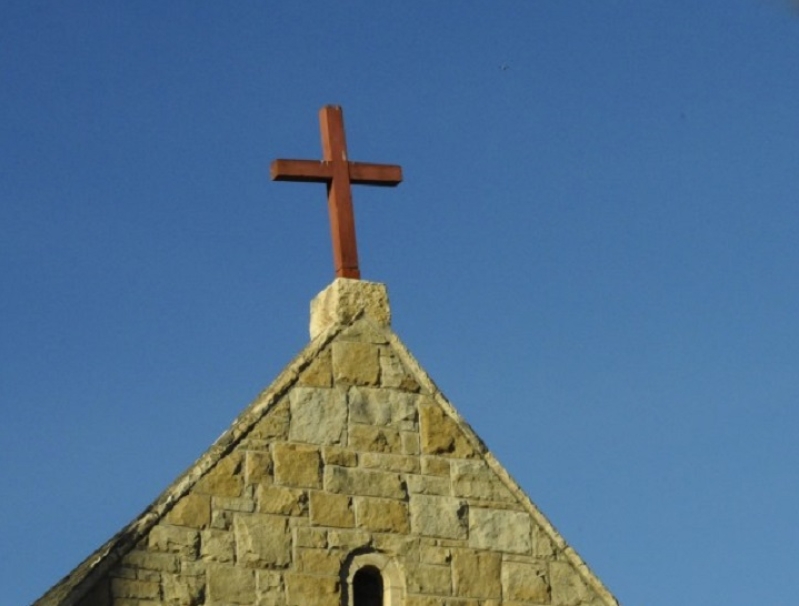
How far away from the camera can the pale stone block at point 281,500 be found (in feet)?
65.6

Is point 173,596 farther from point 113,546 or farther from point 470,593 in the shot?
point 470,593

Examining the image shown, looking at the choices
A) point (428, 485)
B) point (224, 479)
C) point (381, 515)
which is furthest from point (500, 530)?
point (224, 479)

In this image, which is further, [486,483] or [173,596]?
[486,483]

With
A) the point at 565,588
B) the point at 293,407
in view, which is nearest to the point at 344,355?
the point at 293,407

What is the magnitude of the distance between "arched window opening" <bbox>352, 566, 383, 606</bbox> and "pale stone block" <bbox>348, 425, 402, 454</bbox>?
2.67 feet

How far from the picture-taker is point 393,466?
67.4ft

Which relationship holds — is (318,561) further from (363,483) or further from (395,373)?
(395,373)

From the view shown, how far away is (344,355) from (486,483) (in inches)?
48.8

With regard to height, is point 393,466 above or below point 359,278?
below

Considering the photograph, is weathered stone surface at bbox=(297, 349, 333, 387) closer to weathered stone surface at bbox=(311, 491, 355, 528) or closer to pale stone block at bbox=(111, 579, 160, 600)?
weathered stone surface at bbox=(311, 491, 355, 528)

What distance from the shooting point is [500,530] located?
20.6m

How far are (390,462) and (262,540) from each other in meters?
1.14

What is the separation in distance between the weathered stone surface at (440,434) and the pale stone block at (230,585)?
1643 mm

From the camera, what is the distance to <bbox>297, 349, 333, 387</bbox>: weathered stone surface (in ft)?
67.4
